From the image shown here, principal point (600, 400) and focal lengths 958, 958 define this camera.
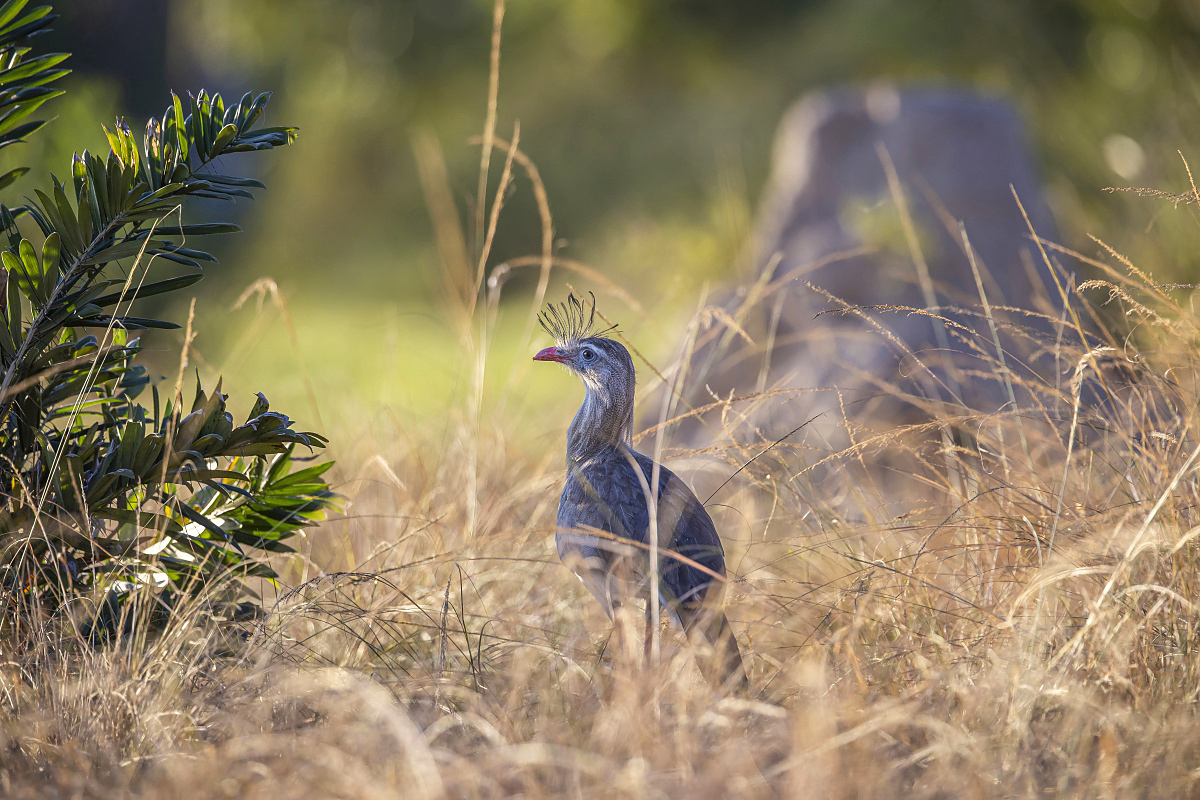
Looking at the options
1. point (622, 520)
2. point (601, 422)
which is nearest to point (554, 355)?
point (601, 422)

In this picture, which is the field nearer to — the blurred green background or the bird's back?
the bird's back

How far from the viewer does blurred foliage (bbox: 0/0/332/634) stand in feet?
6.27

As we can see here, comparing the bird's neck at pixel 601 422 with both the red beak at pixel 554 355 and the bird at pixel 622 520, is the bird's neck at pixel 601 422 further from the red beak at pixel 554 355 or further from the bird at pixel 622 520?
the red beak at pixel 554 355

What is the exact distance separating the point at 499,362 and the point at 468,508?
7440 mm

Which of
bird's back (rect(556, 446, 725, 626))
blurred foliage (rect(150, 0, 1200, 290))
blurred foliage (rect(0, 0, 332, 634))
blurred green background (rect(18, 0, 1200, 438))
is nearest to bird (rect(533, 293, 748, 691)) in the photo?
bird's back (rect(556, 446, 725, 626))

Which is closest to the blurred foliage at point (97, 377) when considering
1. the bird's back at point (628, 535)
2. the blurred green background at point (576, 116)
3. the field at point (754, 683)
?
the field at point (754, 683)

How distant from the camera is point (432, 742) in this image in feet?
5.96

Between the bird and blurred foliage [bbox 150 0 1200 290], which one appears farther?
blurred foliage [bbox 150 0 1200 290]

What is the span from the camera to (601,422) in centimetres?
269

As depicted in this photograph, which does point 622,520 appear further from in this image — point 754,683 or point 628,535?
point 754,683

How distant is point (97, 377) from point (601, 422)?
1261 mm

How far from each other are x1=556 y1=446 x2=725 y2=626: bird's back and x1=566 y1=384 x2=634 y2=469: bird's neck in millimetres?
137

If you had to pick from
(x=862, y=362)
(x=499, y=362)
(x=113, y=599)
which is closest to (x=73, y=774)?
(x=113, y=599)

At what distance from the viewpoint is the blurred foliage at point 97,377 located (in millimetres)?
1910
